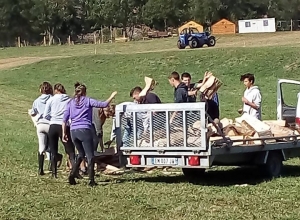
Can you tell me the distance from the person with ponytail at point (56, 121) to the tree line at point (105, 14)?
90186 millimetres

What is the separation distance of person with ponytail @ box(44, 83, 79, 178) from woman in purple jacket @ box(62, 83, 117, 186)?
2.61 ft

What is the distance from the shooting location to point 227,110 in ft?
92.2

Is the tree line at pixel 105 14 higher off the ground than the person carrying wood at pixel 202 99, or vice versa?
the tree line at pixel 105 14

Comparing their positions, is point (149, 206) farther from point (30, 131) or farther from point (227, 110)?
point (227, 110)

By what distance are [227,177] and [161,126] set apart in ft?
6.19

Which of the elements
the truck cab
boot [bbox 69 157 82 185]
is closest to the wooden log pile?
boot [bbox 69 157 82 185]

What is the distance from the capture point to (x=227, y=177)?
13.6m

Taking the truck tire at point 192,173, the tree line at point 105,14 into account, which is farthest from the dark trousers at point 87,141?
the tree line at point 105,14

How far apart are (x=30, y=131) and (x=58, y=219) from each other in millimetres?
12424

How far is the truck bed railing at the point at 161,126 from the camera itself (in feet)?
39.3

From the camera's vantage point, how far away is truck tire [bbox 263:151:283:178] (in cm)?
1302

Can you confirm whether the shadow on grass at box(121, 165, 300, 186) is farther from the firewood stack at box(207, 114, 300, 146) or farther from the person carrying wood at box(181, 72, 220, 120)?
the person carrying wood at box(181, 72, 220, 120)

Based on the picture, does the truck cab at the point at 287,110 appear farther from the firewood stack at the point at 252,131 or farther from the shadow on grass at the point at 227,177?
the shadow on grass at the point at 227,177

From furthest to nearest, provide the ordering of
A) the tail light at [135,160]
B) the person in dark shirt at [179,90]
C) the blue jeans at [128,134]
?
the person in dark shirt at [179,90]
the blue jeans at [128,134]
the tail light at [135,160]
